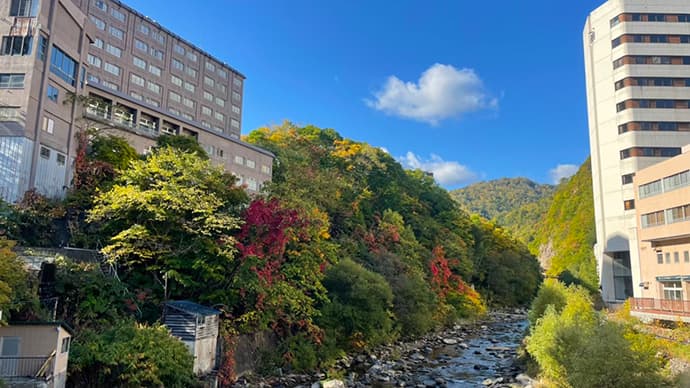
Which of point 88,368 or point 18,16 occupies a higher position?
point 18,16

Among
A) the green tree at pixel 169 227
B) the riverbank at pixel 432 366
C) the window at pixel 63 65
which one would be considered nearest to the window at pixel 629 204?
the riverbank at pixel 432 366

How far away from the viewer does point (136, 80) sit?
54188 mm

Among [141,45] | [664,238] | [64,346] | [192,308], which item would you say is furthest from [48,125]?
[664,238]

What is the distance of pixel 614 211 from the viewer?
1794 inches

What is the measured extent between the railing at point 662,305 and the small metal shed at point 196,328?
27.4 metres

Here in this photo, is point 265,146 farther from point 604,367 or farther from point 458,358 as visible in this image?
point 604,367

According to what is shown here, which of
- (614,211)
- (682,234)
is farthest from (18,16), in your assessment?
(614,211)

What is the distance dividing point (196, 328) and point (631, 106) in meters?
45.1

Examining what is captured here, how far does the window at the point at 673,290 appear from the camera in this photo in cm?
3167

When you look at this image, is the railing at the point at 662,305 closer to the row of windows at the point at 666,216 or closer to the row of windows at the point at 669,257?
the row of windows at the point at 669,257

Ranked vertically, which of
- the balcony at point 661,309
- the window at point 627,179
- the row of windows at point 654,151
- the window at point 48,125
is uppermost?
the row of windows at point 654,151

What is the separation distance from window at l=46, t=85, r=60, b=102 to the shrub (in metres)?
19.9

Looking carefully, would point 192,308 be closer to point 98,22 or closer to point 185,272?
point 185,272

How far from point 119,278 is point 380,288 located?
1577 cm
